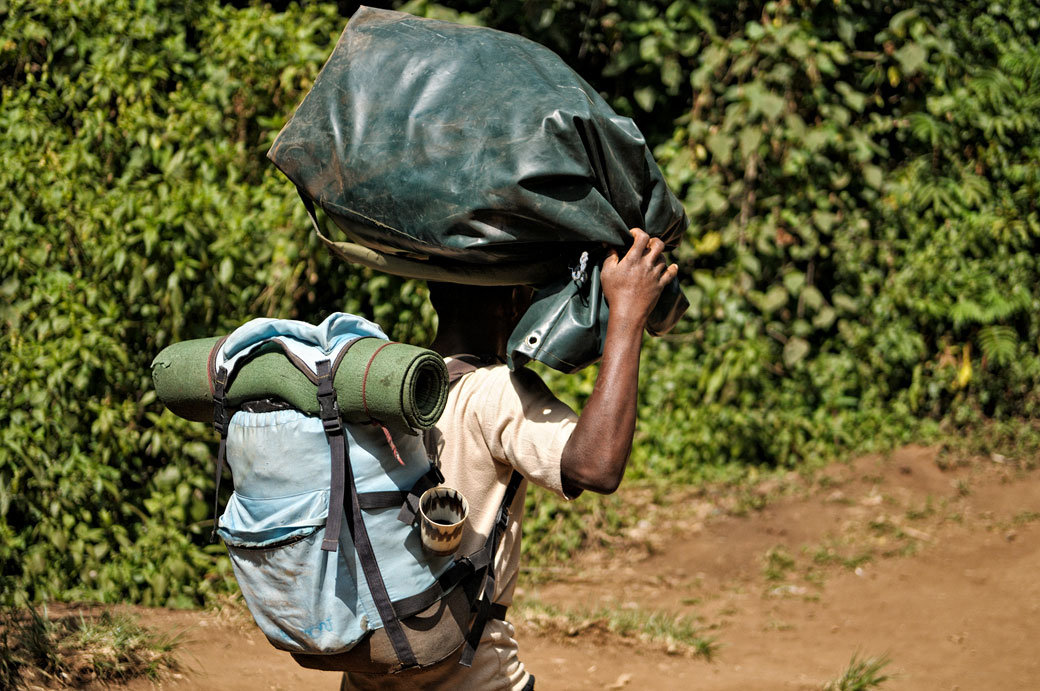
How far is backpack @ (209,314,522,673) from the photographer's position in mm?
1573

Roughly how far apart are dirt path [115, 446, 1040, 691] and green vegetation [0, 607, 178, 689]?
89 mm

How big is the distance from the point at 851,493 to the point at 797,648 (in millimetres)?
1594

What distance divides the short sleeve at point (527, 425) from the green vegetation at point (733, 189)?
263cm

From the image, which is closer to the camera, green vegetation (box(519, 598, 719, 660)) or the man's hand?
the man's hand

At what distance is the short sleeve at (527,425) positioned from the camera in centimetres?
166

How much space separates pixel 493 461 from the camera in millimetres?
1784

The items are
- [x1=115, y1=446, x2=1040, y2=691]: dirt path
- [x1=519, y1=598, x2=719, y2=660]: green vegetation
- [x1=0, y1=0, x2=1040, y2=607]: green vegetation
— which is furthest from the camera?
[x1=0, y1=0, x2=1040, y2=607]: green vegetation

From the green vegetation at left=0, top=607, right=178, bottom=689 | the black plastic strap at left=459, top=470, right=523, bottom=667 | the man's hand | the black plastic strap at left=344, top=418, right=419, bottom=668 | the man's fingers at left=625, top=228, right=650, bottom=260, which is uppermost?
the man's fingers at left=625, top=228, right=650, bottom=260

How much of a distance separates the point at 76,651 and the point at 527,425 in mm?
1929

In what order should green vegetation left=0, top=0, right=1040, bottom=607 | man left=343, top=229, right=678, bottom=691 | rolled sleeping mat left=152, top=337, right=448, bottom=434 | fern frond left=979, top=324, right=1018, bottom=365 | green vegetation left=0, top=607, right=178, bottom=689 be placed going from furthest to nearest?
fern frond left=979, top=324, right=1018, bottom=365, green vegetation left=0, top=0, right=1040, bottom=607, green vegetation left=0, top=607, right=178, bottom=689, man left=343, top=229, right=678, bottom=691, rolled sleeping mat left=152, top=337, right=448, bottom=434

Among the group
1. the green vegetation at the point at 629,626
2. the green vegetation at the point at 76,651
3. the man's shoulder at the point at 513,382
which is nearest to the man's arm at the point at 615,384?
the man's shoulder at the point at 513,382

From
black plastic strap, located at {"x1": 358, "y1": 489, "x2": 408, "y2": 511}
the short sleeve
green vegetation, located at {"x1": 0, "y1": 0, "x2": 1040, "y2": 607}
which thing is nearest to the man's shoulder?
the short sleeve

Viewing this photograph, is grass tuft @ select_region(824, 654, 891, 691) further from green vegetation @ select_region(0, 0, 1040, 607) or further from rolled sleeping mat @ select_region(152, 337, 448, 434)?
rolled sleeping mat @ select_region(152, 337, 448, 434)

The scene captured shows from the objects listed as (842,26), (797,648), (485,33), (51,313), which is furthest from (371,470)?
(842,26)
